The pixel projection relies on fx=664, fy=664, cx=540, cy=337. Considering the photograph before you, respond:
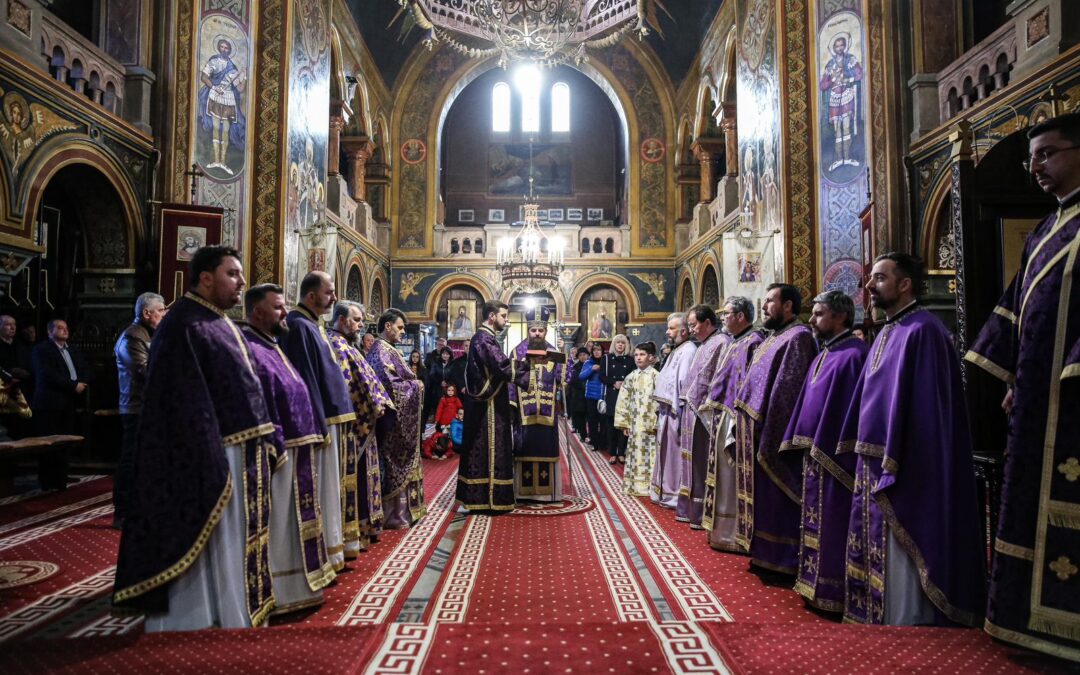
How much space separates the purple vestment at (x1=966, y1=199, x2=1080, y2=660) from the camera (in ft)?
6.96

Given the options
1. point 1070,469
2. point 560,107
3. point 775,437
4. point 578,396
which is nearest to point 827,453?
point 775,437

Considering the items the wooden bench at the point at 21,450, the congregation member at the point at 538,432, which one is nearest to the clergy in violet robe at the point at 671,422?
the congregation member at the point at 538,432

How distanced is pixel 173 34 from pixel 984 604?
34.8 feet

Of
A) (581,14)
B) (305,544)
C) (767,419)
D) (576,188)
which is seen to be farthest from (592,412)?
(576,188)

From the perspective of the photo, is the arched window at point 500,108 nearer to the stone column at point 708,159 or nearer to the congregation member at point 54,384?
the stone column at point 708,159

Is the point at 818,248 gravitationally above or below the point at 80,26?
below

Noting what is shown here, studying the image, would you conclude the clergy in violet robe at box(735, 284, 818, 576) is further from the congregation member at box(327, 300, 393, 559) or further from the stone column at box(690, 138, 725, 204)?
the stone column at box(690, 138, 725, 204)

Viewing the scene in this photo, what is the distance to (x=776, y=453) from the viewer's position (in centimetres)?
409

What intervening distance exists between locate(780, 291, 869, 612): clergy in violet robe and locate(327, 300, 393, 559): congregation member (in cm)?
275

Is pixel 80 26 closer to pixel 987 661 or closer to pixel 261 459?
pixel 261 459

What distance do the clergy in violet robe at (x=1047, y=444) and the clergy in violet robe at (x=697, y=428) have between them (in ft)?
10.1

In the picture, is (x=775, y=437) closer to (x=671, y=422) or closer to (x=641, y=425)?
(x=671, y=422)

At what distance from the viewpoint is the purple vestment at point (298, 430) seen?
3.21 metres

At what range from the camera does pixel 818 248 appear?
964 centimetres
